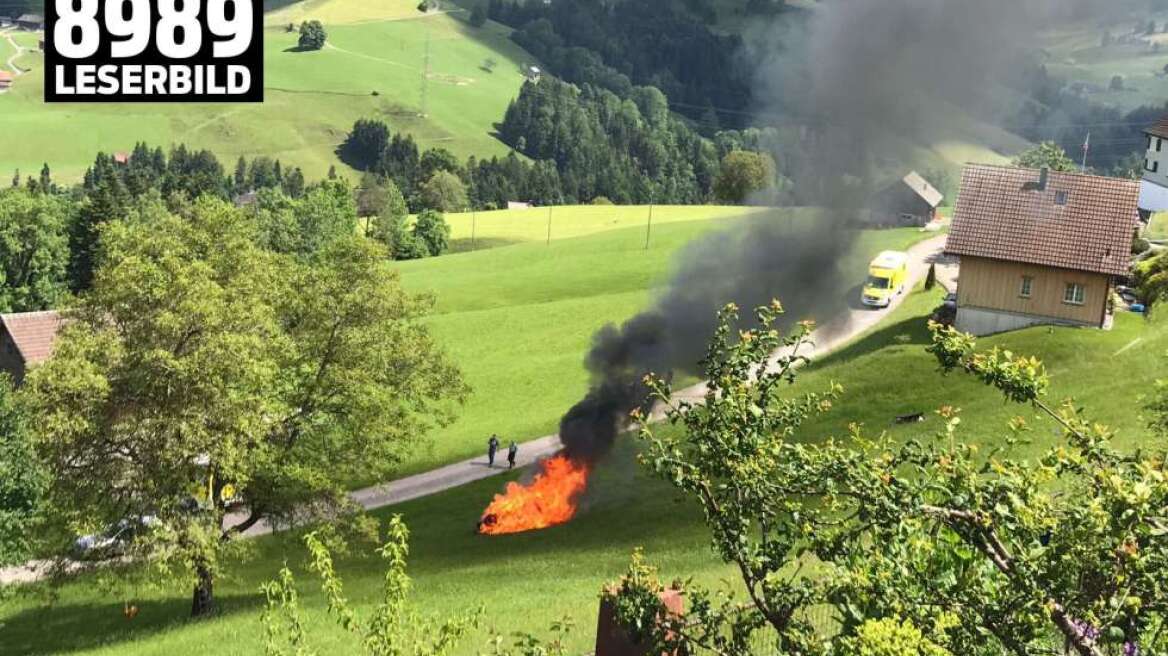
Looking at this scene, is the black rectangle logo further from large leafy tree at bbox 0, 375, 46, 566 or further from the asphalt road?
the asphalt road

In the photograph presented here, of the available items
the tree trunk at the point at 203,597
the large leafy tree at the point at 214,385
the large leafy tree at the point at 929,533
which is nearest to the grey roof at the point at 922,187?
the large leafy tree at the point at 214,385

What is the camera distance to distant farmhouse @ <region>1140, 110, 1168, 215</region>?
109125mm

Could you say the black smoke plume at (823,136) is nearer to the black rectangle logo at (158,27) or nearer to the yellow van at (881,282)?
the yellow van at (881,282)

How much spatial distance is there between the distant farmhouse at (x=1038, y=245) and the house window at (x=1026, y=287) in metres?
0.05

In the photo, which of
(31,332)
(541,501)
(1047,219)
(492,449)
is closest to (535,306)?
(492,449)

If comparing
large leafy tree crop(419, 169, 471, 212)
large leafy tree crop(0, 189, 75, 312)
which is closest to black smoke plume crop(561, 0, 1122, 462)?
large leafy tree crop(0, 189, 75, 312)

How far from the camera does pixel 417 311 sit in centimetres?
4391

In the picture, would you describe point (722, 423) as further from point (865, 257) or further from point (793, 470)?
point (865, 257)

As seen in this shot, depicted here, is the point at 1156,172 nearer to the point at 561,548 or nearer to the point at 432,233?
the point at 432,233

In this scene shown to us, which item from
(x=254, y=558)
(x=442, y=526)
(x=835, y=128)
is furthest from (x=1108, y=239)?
(x=254, y=558)

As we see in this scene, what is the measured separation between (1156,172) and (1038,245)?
5911 cm

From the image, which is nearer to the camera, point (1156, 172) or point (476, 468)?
point (476, 468)

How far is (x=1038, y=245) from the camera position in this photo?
2399 inches

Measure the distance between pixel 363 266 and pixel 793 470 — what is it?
2931 cm
